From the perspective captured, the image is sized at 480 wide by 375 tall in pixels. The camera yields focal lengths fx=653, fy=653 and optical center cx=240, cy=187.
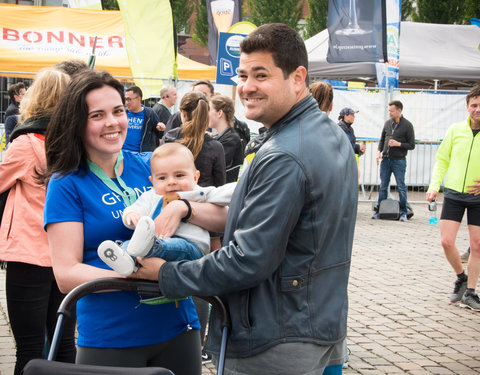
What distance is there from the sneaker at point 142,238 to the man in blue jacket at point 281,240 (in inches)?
A: 3.0

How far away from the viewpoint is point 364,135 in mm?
15703

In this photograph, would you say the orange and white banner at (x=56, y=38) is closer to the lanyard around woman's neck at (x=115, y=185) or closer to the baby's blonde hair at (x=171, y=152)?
the baby's blonde hair at (x=171, y=152)

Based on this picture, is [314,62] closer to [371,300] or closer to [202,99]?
[371,300]

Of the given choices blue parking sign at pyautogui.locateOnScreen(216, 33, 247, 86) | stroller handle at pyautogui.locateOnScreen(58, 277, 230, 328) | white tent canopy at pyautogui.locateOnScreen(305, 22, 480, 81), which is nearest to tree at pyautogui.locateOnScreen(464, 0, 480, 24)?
white tent canopy at pyautogui.locateOnScreen(305, 22, 480, 81)

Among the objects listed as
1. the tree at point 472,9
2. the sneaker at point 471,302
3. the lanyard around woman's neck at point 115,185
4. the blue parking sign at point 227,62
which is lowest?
the sneaker at point 471,302

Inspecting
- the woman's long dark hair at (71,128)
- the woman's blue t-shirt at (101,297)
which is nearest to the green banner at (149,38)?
the woman's long dark hair at (71,128)

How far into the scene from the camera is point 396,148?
539 inches

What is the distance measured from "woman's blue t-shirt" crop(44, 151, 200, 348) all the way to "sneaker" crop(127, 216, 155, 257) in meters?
0.32

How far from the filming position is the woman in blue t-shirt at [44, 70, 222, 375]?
2.41m

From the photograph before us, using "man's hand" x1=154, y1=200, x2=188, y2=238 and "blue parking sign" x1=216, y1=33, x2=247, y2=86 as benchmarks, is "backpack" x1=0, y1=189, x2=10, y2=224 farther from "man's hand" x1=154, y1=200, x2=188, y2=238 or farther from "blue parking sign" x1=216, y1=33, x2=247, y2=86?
"blue parking sign" x1=216, y1=33, x2=247, y2=86

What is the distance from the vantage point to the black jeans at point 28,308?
12.0 ft

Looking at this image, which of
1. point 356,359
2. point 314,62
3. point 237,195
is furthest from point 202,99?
point 314,62

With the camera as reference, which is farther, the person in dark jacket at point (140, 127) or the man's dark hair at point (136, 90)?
the person in dark jacket at point (140, 127)

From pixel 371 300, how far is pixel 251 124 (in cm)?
887
